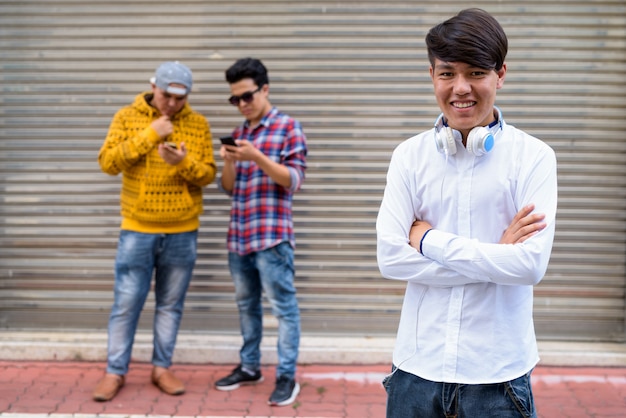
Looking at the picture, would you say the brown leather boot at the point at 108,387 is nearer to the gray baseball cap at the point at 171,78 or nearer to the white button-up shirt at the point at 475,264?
the gray baseball cap at the point at 171,78

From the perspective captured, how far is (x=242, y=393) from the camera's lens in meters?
4.90

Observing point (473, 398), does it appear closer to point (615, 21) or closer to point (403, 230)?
point (403, 230)

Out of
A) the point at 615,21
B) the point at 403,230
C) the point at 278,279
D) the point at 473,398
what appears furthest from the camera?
the point at 615,21

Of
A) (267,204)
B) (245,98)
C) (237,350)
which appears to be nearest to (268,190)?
(267,204)

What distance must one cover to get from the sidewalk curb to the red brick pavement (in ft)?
0.20

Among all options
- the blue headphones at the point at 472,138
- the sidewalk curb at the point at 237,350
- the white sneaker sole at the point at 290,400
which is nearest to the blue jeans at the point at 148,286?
the sidewalk curb at the point at 237,350

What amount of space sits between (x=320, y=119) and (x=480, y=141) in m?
3.42

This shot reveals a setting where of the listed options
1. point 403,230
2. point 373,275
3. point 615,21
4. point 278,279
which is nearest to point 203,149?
point 278,279

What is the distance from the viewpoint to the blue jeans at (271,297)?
4648 mm

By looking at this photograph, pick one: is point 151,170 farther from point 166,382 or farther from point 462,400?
point 462,400

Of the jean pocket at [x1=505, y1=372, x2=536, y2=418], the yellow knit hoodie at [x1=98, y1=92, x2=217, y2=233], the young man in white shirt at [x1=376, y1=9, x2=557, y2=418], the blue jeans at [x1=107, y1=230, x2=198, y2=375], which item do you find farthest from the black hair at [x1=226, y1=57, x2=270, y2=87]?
the jean pocket at [x1=505, y1=372, x2=536, y2=418]

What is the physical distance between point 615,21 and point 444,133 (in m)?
3.83

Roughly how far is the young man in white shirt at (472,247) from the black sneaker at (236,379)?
271cm

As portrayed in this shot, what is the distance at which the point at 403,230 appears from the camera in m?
2.51
